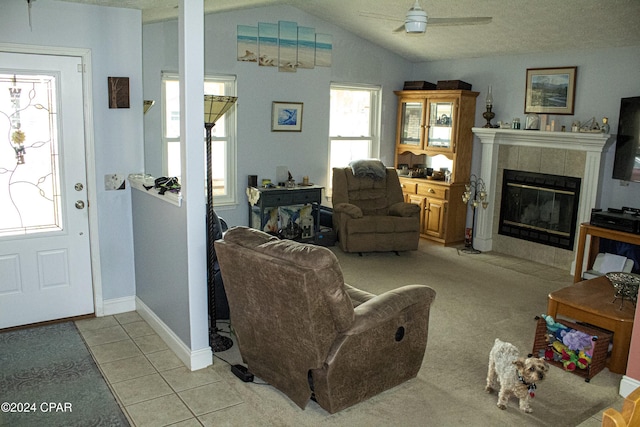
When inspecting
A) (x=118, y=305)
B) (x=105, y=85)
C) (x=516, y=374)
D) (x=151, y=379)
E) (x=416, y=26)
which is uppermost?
(x=416, y=26)

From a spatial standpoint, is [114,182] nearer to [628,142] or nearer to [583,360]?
[583,360]

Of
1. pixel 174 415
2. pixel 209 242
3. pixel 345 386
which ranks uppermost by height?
pixel 209 242

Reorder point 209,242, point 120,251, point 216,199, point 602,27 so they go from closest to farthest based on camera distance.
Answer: point 209,242
point 120,251
point 602,27
point 216,199

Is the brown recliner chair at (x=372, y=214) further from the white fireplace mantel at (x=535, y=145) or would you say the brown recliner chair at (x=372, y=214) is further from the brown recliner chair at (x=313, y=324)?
the brown recliner chair at (x=313, y=324)

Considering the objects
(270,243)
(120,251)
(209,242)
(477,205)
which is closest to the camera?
(270,243)

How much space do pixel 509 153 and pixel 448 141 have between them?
0.81 m

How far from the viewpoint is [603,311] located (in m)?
3.61

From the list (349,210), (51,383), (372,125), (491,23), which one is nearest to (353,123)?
(372,125)

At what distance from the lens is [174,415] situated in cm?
295

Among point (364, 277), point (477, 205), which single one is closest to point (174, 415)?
point (364, 277)

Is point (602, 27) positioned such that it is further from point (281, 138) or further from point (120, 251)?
point (120, 251)

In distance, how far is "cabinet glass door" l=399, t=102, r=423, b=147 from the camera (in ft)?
24.2

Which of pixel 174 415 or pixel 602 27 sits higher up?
pixel 602 27

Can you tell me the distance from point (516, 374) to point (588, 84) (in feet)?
13.0
